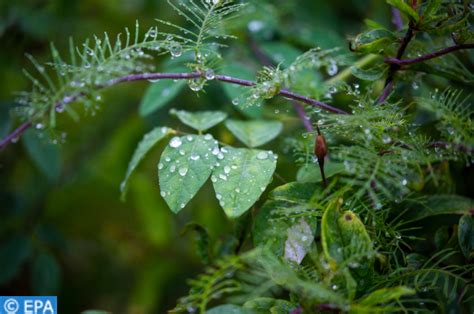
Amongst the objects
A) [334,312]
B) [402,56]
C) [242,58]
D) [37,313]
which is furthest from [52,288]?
[402,56]

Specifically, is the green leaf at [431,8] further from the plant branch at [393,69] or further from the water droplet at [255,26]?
the water droplet at [255,26]

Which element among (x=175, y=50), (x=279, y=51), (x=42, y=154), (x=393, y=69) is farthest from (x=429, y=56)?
(x=42, y=154)

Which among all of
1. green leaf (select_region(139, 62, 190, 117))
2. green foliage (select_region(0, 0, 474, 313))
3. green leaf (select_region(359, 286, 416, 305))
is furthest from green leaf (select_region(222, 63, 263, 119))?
green leaf (select_region(359, 286, 416, 305))

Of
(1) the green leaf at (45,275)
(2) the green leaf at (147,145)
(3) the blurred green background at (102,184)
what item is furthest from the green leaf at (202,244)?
(1) the green leaf at (45,275)

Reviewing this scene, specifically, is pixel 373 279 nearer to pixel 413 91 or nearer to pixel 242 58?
pixel 413 91

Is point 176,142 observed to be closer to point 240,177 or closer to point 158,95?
point 240,177
